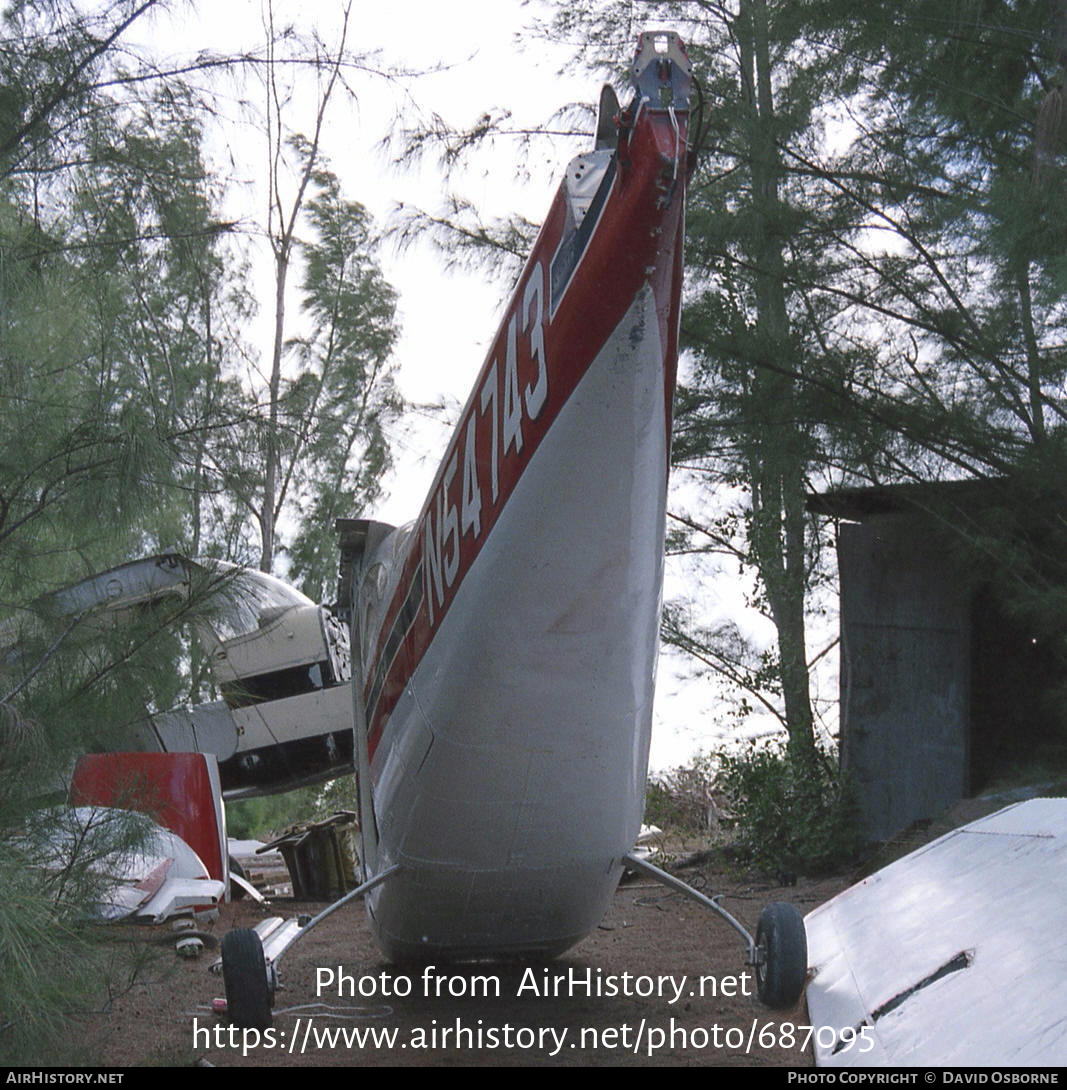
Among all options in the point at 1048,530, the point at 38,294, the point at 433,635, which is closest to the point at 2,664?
the point at 38,294

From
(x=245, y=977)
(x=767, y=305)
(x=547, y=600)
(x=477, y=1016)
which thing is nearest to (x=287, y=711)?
(x=767, y=305)

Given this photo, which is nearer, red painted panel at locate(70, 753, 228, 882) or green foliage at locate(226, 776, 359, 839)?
red painted panel at locate(70, 753, 228, 882)

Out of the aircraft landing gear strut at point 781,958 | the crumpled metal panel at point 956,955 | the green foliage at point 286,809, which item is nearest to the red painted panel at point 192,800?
the crumpled metal panel at point 956,955

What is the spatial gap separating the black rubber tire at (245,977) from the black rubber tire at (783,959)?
6.04 feet

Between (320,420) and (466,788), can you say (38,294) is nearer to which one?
(320,420)

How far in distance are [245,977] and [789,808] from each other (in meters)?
6.70

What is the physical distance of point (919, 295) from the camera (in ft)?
26.2

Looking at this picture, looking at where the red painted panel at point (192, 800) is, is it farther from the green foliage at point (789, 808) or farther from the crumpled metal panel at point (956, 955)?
the crumpled metal panel at point (956, 955)

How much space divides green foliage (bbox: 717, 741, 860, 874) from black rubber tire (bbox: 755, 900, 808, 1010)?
18.6 ft

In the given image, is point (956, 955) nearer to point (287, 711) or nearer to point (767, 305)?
point (767, 305)

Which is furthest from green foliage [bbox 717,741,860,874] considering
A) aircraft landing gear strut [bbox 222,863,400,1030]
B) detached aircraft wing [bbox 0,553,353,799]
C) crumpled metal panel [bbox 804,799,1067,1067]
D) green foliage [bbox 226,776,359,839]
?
green foliage [bbox 226,776,359,839]

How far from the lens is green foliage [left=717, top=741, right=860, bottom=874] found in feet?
31.9

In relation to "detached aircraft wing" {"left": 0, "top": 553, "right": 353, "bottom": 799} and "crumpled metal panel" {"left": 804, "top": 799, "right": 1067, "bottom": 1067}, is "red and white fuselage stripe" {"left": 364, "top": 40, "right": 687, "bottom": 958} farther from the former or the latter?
"detached aircraft wing" {"left": 0, "top": 553, "right": 353, "bottom": 799}

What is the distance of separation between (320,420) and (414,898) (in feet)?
6.86
